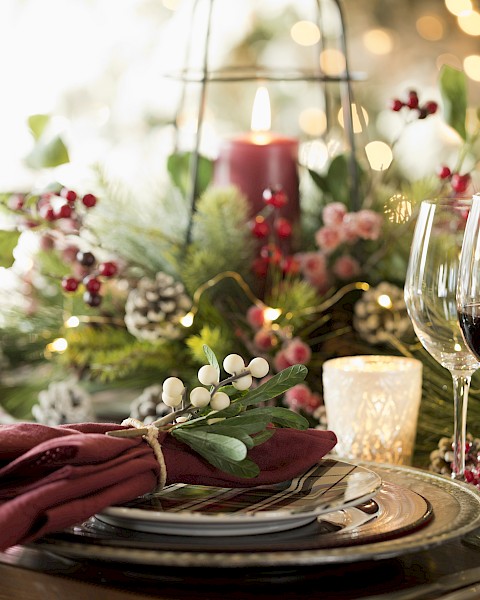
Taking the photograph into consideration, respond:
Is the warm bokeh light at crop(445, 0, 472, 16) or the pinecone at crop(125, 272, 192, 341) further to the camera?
the warm bokeh light at crop(445, 0, 472, 16)

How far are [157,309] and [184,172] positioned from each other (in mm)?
191

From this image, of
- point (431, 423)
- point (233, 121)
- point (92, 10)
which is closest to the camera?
point (431, 423)

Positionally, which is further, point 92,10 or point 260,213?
point 92,10

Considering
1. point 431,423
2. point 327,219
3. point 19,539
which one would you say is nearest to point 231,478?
point 19,539

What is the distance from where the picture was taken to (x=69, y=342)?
3.61ft

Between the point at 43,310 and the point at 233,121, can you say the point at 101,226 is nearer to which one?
the point at 43,310

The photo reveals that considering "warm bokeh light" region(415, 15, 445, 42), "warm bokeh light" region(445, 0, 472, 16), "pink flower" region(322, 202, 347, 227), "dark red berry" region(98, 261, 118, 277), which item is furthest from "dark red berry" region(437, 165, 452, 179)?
→ "warm bokeh light" region(415, 15, 445, 42)

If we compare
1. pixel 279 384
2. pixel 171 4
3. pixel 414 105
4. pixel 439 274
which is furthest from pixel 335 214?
pixel 171 4

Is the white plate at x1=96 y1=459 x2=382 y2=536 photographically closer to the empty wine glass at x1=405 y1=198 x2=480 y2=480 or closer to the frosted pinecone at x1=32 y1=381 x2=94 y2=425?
the empty wine glass at x1=405 y1=198 x2=480 y2=480

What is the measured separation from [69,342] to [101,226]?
0.44ft

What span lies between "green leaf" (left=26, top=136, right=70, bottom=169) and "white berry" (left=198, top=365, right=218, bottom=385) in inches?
21.8

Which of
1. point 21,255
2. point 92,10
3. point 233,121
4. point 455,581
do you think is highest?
point 92,10

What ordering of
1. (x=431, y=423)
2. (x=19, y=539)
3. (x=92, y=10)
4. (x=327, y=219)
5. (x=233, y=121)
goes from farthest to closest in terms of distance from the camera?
(x=233, y=121)
(x=92, y=10)
(x=327, y=219)
(x=431, y=423)
(x=19, y=539)

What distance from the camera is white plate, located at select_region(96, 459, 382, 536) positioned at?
1.69 feet
